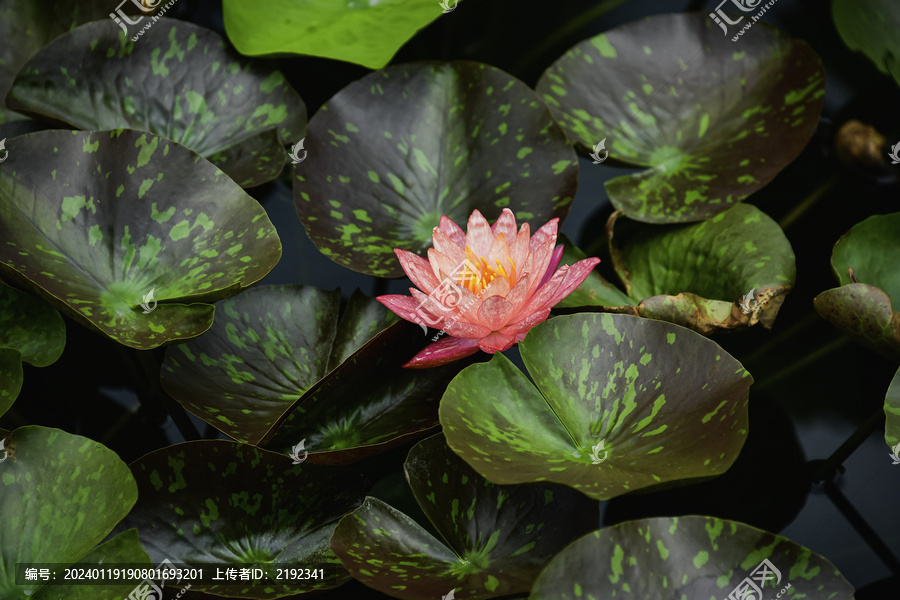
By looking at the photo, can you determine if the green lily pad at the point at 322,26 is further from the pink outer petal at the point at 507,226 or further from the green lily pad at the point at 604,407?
the green lily pad at the point at 604,407

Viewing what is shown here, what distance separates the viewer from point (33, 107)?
1596 mm

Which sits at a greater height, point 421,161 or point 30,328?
point 421,161

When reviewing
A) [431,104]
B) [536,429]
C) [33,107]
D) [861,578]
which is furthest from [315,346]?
[861,578]

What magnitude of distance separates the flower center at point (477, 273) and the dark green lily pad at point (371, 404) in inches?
5.8

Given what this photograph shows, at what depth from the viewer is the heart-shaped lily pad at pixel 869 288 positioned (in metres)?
1.22

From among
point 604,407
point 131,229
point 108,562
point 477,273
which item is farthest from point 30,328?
point 604,407

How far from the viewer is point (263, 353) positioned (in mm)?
1389

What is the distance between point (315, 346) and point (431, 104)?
64cm

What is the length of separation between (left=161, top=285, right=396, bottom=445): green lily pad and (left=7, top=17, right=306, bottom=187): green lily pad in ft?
1.12

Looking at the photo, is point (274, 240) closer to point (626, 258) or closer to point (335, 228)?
point (335, 228)

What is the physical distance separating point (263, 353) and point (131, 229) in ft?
1.17

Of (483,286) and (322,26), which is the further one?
(322,26)

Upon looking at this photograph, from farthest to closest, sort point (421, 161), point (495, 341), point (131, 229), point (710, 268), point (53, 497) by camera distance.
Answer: point (421, 161) < point (710, 268) < point (131, 229) < point (495, 341) < point (53, 497)

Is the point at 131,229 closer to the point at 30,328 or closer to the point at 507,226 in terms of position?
the point at 30,328
